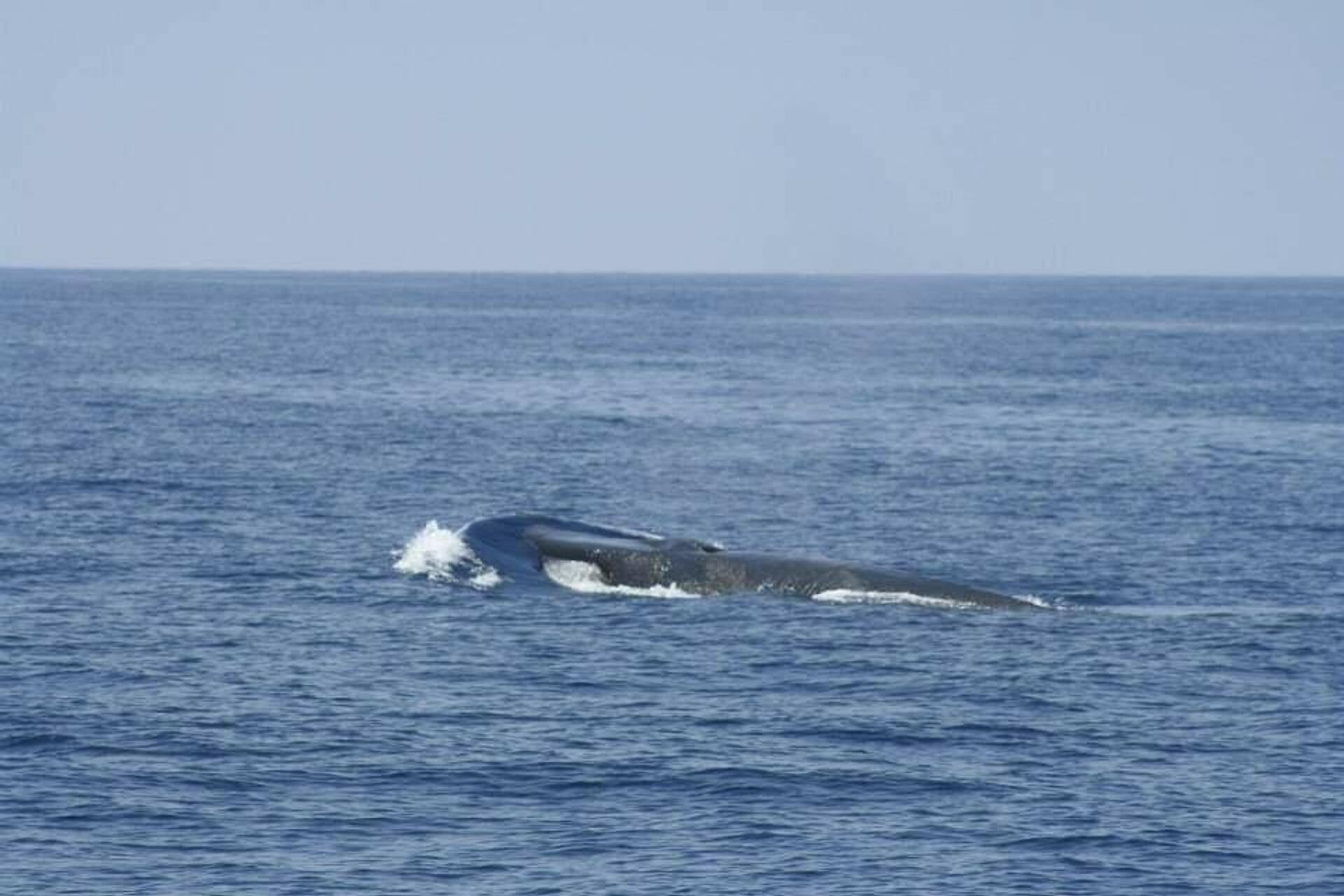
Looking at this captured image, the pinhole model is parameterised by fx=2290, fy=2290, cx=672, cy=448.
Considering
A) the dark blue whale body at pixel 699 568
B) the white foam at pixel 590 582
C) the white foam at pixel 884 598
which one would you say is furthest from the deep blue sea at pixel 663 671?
the dark blue whale body at pixel 699 568

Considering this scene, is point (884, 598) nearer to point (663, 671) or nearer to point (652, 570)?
point (652, 570)

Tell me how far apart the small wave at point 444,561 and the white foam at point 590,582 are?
156 cm

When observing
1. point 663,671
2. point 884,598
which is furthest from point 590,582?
point 663,671

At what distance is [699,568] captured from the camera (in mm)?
58719

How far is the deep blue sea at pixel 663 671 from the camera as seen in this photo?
117 feet

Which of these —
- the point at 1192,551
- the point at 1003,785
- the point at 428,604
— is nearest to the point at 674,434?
the point at 1192,551

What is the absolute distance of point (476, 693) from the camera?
1813 inches

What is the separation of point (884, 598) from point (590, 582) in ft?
26.4

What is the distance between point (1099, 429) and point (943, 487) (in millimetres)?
25188

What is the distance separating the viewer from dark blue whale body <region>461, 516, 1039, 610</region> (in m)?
57.0

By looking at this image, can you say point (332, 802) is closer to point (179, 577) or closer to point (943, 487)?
point (179, 577)

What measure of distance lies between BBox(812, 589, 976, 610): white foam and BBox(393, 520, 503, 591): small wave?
880 centimetres

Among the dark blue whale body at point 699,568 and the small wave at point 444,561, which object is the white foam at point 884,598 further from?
the small wave at point 444,561

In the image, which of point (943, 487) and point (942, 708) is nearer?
point (942, 708)
